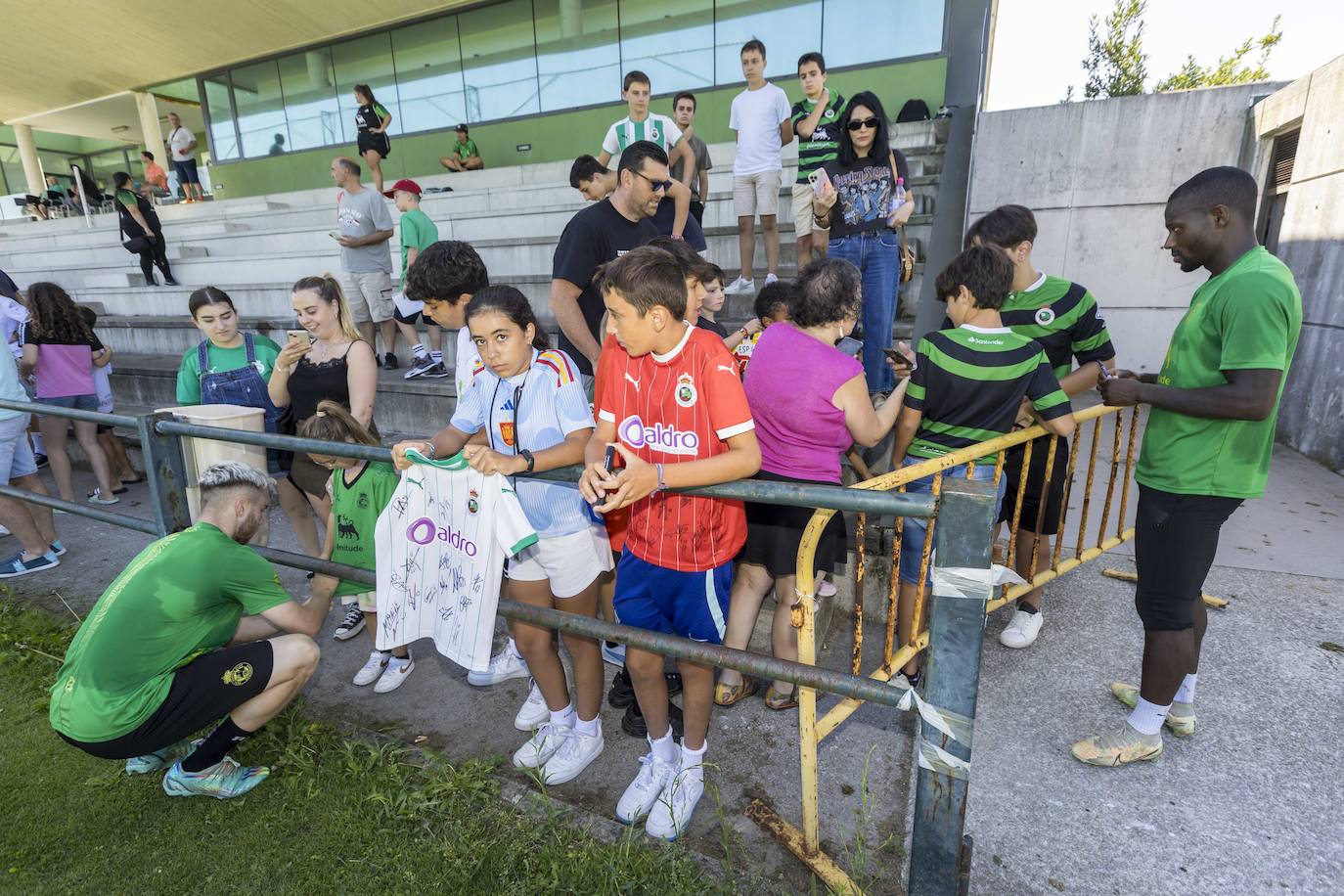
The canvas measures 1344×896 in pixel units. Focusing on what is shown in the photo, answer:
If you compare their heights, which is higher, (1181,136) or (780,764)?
(1181,136)

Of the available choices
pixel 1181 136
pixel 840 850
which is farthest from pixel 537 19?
pixel 840 850

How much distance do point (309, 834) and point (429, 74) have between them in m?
16.3

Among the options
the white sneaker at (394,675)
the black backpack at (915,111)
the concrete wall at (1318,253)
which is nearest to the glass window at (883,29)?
the black backpack at (915,111)

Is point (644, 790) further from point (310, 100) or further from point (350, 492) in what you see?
point (310, 100)

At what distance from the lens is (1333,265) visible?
214 inches

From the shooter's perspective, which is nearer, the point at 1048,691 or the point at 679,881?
the point at 679,881


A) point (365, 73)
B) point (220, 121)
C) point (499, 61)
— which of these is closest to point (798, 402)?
point (499, 61)

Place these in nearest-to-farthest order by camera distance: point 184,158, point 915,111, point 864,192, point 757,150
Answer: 1. point 864,192
2. point 757,150
3. point 915,111
4. point 184,158

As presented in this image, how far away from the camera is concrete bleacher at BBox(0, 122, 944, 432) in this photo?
7188 millimetres

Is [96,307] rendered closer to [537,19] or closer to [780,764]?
[537,19]

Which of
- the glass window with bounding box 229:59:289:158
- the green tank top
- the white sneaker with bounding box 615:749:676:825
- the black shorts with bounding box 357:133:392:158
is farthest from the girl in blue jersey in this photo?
the glass window with bounding box 229:59:289:158

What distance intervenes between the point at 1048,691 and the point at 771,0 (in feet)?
40.7

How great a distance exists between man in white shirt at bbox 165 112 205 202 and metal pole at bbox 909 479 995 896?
17.9 metres

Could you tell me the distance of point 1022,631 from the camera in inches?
129
